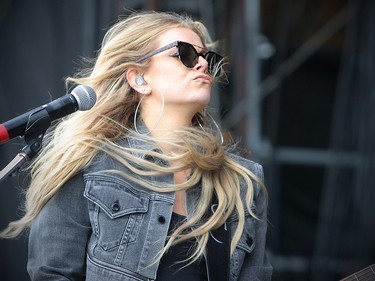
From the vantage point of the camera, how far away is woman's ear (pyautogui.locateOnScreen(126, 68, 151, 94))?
3.11 metres

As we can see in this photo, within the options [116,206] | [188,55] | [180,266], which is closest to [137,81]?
[188,55]

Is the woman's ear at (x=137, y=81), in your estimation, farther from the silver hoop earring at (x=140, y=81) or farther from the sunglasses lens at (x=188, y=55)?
the sunglasses lens at (x=188, y=55)

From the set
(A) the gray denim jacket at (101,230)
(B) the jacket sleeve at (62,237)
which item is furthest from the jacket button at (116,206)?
(B) the jacket sleeve at (62,237)

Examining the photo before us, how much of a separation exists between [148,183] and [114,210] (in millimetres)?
179

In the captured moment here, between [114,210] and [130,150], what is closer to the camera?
[114,210]

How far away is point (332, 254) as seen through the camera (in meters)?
6.58

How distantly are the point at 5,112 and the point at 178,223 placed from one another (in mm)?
1584

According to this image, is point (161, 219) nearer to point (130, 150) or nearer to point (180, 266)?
point (180, 266)

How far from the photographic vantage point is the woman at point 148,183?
2779mm

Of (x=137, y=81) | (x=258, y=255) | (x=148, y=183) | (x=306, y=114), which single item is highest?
(x=137, y=81)

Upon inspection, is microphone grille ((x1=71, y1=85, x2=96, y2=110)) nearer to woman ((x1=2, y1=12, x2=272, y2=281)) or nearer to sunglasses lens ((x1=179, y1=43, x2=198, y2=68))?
woman ((x1=2, y1=12, x2=272, y2=281))

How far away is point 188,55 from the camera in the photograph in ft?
9.94

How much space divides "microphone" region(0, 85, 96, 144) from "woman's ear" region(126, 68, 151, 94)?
2.00 feet

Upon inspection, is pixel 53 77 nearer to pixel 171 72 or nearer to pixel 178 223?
pixel 171 72
